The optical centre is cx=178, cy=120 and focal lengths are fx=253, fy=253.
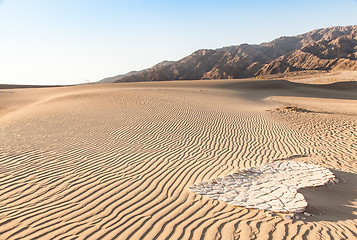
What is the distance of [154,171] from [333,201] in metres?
3.73

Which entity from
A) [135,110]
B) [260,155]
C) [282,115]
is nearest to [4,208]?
[260,155]

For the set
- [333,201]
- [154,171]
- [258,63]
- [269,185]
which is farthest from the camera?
[258,63]

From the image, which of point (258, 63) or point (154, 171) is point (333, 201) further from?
point (258, 63)

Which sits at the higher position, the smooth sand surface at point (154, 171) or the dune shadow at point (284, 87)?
the smooth sand surface at point (154, 171)

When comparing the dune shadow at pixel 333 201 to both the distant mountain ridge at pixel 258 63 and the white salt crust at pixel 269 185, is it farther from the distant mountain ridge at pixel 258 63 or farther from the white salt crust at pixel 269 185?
the distant mountain ridge at pixel 258 63

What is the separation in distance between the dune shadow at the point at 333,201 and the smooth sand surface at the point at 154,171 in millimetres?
23

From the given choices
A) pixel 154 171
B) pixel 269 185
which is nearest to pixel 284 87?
pixel 269 185

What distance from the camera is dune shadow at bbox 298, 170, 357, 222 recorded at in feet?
13.6

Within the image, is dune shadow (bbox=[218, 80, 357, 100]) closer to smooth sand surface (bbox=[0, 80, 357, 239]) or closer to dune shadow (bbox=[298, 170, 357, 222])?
smooth sand surface (bbox=[0, 80, 357, 239])

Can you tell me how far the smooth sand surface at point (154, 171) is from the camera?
3.71 meters

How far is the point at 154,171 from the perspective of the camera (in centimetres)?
605

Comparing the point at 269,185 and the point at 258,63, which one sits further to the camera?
the point at 258,63

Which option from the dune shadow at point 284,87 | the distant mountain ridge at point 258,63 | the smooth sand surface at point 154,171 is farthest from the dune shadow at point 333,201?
the distant mountain ridge at point 258,63

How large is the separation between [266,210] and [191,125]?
25.9 ft
